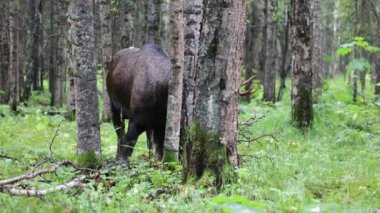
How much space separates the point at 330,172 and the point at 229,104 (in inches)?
79.6

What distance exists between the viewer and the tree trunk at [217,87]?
574 cm

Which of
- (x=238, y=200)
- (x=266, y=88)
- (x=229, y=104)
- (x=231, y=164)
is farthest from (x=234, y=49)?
(x=266, y=88)

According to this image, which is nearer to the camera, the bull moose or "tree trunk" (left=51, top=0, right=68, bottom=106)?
the bull moose

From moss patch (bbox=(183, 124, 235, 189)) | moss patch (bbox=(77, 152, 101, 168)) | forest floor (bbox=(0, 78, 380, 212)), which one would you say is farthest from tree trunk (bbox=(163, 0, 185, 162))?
moss patch (bbox=(183, 124, 235, 189))

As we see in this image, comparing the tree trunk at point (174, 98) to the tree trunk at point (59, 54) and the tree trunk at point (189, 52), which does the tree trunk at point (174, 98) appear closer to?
the tree trunk at point (189, 52)

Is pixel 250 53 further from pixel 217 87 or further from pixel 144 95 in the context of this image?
pixel 217 87

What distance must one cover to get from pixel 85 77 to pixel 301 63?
17.6ft

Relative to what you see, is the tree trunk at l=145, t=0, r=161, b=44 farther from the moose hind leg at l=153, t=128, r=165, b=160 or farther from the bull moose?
the moose hind leg at l=153, t=128, r=165, b=160

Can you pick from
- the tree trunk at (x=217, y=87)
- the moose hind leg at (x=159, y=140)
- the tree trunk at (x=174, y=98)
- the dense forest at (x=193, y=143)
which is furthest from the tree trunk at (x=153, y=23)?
the tree trunk at (x=217, y=87)

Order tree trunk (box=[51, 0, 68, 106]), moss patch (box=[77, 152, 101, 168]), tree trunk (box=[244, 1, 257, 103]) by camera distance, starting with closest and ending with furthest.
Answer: moss patch (box=[77, 152, 101, 168]), tree trunk (box=[51, 0, 68, 106]), tree trunk (box=[244, 1, 257, 103])

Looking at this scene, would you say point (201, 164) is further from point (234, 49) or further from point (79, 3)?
point (79, 3)

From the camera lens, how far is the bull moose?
8.49 metres

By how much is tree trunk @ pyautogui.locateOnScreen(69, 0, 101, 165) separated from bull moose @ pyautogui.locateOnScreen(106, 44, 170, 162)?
0.97 meters

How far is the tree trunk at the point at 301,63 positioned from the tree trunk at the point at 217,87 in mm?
5305
